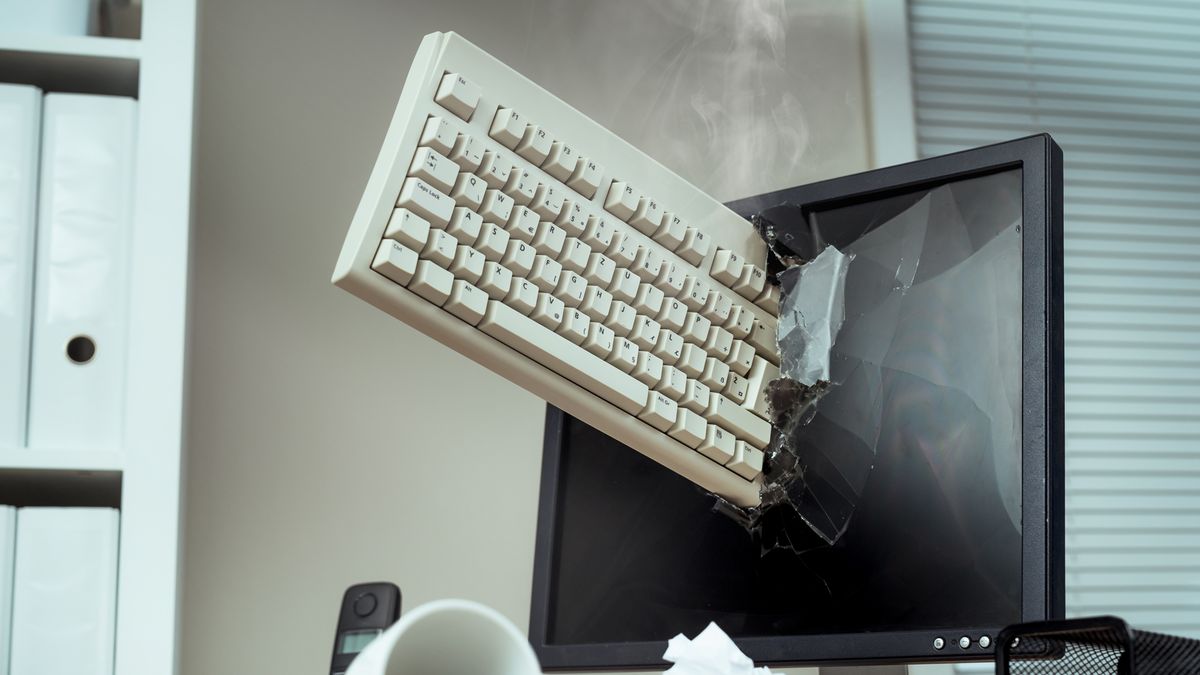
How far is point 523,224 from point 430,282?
0.28 ft

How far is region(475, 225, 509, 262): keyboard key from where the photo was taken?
771mm

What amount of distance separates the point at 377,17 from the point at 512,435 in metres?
0.48

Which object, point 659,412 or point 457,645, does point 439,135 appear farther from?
point 457,645

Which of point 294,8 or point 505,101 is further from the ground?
point 294,8

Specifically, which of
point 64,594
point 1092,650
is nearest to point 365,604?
point 64,594

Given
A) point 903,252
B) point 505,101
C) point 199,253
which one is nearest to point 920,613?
point 903,252

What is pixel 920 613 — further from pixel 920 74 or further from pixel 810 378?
pixel 920 74

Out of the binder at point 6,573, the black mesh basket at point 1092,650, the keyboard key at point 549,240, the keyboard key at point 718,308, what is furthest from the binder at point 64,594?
the black mesh basket at point 1092,650

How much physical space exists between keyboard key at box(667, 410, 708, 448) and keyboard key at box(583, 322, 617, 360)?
0.07 meters

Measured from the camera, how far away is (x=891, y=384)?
2.77 feet

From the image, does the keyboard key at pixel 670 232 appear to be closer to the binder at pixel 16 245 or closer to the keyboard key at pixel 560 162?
the keyboard key at pixel 560 162

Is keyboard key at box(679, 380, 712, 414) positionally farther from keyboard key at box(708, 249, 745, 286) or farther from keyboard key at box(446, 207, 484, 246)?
keyboard key at box(446, 207, 484, 246)

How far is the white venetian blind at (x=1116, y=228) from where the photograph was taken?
4.63ft

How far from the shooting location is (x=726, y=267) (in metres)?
0.88
